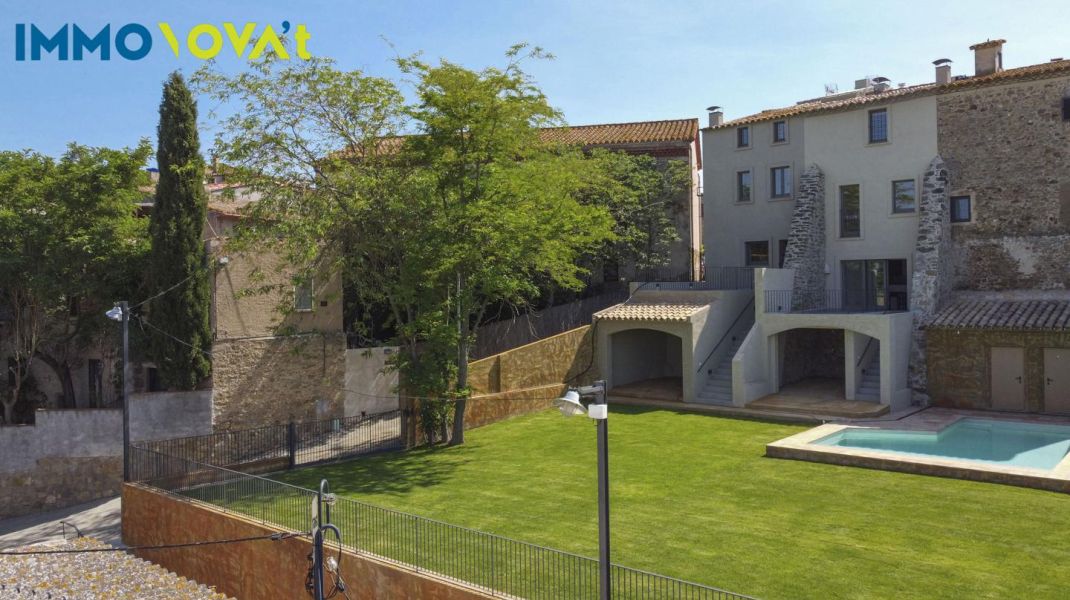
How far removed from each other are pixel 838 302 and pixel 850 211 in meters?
3.39

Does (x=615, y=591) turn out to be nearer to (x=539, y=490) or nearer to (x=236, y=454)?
(x=539, y=490)

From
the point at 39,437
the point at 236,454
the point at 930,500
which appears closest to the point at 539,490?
the point at 930,500

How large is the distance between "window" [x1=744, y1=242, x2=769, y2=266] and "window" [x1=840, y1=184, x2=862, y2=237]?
3.29 metres

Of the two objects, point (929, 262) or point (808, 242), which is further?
point (808, 242)

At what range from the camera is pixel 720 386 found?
27.0m

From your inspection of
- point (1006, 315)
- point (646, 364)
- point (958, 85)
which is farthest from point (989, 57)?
point (646, 364)

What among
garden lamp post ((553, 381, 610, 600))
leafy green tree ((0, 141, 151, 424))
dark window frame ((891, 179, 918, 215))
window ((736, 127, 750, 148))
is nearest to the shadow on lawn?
garden lamp post ((553, 381, 610, 600))

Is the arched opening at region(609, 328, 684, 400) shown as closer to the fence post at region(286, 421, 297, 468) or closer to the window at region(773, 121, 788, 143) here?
the window at region(773, 121, 788, 143)

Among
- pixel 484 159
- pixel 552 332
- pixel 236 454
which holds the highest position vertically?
pixel 484 159

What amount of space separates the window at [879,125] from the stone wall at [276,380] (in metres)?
20.1

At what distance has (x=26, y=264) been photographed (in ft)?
80.6

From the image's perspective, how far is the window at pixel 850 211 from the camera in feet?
97.2

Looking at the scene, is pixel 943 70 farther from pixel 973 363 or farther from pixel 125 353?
pixel 125 353

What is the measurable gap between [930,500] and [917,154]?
53.4 feet
